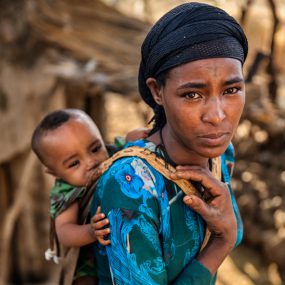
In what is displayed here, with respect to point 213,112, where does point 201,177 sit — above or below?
below

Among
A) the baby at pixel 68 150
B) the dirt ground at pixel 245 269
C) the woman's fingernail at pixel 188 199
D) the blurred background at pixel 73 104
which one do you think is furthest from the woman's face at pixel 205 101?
A: the dirt ground at pixel 245 269

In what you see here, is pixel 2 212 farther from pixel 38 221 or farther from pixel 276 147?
pixel 276 147

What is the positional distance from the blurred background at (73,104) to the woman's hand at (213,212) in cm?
193

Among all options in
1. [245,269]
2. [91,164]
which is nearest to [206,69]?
[91,164]

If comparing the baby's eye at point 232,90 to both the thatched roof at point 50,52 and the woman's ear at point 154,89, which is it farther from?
the thatched roof at point 50,52

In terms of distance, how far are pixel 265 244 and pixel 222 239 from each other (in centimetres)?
522

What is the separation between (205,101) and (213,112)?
0.03 meters

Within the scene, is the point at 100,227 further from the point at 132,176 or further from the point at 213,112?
the point at 213,112

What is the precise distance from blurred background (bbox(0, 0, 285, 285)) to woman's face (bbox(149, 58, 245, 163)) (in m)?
1.99

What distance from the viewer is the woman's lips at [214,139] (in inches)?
50.1

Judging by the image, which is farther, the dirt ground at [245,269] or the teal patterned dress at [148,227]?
the dirt ground at [245,269]

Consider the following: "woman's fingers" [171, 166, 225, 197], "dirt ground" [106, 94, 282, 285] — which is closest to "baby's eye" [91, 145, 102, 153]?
"woman's fingers" [171, 166, 225, 197]

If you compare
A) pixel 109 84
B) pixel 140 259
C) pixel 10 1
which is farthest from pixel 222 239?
pixel 10 1

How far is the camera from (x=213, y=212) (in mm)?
1349
